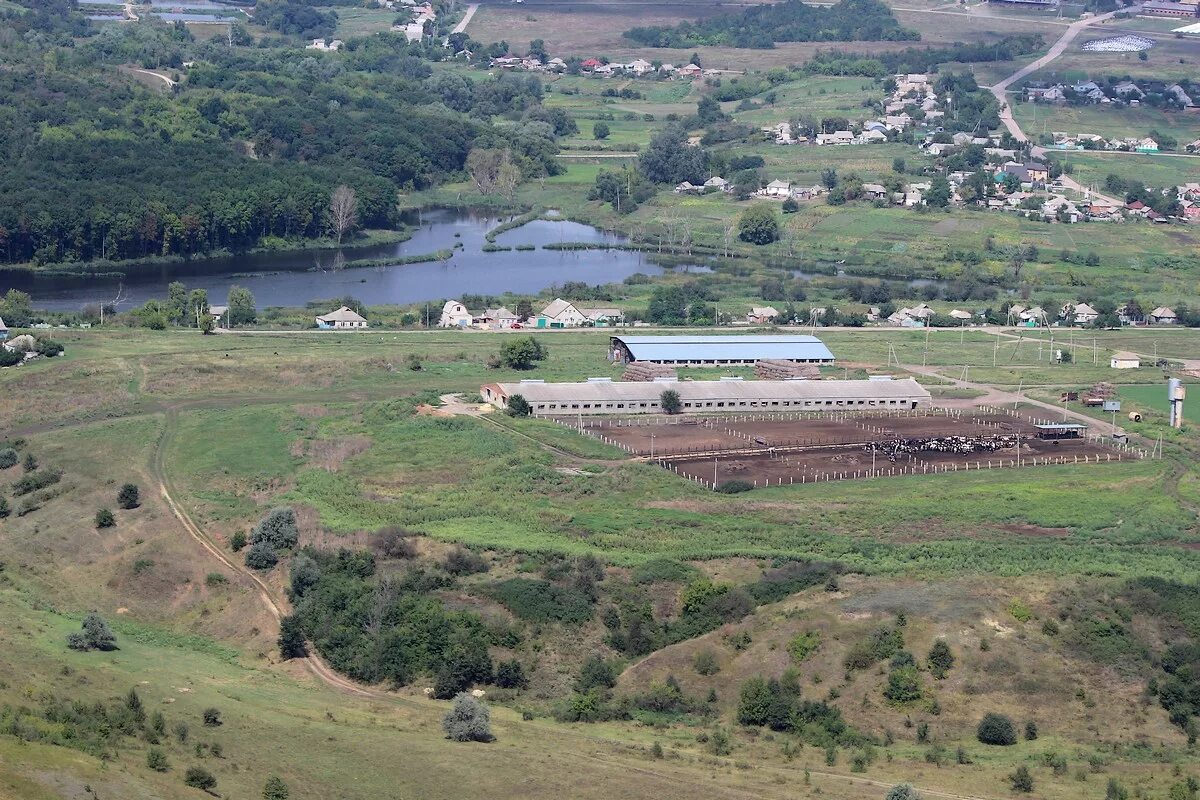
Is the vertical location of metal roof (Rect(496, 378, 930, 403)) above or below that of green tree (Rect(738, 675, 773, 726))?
above

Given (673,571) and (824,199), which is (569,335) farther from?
(824,199)

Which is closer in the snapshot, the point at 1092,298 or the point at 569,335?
the point at 569,335

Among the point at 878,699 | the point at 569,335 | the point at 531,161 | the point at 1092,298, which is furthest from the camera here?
the point at 531,161

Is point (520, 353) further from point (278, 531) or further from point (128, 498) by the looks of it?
point (278, 531)

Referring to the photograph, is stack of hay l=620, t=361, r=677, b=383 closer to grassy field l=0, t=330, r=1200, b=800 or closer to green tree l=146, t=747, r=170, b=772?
grassy field l=0, t=330, r=1200, b=800

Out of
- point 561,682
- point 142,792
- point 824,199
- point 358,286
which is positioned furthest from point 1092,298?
point 142,792

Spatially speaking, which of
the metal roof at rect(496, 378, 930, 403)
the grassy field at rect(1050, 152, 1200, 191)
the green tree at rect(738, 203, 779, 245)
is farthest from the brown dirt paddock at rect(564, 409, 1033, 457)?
the grassy field at rect(1050, 152, 1200, 191)
